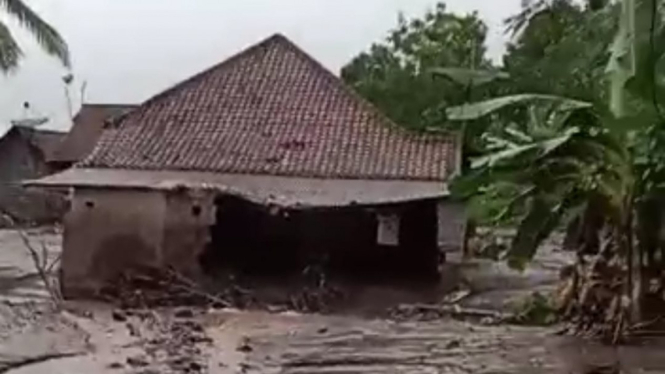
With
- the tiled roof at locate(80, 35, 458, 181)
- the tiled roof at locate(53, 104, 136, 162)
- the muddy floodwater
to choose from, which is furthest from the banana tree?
the tiled roof at locate(53, 104, 136, 162)

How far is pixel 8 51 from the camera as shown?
23.4 metres

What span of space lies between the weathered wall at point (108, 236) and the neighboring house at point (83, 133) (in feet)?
74.0

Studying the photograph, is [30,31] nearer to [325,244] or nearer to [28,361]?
[325,244]

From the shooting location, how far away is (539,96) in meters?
13.8

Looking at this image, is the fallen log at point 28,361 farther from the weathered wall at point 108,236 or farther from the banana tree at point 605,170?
the weathered wall at point 108,236

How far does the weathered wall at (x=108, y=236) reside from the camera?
20.4 meters

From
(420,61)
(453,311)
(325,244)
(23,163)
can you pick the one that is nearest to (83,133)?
(23,163)

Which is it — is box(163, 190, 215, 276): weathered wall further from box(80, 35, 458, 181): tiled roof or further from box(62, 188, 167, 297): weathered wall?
box(80, 35, 458, 181): tiled roof

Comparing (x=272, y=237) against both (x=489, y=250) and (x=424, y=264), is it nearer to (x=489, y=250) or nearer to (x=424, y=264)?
(x=424, y=264)

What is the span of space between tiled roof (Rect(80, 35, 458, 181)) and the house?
33 millimetres

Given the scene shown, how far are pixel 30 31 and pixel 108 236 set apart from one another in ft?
18.3

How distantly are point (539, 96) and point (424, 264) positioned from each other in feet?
29.9

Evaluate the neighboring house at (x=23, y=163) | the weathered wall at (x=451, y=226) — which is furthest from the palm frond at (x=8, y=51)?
the neighboring house at (x=23, y=163)

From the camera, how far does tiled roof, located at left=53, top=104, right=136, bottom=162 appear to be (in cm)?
4437
